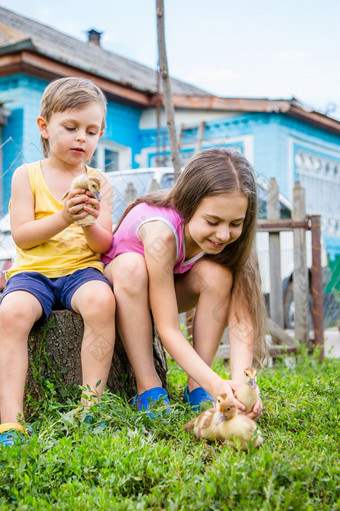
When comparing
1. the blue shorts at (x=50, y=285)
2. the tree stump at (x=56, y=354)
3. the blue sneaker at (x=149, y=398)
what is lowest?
the blue sneaker at (x=149, y=398)

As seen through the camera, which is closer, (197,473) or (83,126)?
(197,473)

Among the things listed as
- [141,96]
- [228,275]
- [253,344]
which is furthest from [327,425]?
[141,96]

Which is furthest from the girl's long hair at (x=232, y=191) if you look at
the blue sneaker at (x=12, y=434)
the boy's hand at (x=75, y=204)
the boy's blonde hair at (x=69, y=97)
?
the blue sneaker at (x=12, y=434)

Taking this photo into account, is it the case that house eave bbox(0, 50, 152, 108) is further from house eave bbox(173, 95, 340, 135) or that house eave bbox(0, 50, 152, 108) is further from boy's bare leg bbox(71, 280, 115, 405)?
boy's bare leg bbox(71, 280, 115, 405)

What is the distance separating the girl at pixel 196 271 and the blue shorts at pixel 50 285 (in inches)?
5.1

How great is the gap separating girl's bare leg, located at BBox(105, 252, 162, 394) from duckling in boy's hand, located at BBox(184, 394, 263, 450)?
52 centimetres

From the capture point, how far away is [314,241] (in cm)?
534

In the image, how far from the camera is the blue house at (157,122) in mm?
8977

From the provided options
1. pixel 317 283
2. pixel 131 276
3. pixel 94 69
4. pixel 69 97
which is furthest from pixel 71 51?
pixel 131 276

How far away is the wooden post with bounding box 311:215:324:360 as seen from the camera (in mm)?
5293

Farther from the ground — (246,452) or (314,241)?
(314,241)

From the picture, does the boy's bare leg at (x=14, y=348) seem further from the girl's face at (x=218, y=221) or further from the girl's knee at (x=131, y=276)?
the girl's face at (x=218, y=221)

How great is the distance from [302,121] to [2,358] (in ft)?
32.8

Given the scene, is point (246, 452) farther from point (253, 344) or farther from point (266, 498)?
point (253, 344)
